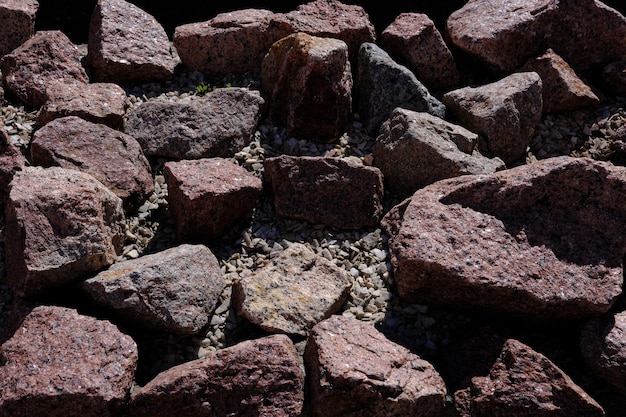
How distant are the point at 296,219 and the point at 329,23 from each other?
165 cm

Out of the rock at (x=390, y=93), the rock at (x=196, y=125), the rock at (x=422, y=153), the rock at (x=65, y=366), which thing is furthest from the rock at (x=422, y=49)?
the rock at (x=65, y=366)

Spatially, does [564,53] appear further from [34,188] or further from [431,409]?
[34,188]

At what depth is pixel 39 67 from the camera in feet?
16.5

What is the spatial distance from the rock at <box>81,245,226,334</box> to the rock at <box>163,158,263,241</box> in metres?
0.27

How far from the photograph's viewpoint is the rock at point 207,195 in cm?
416

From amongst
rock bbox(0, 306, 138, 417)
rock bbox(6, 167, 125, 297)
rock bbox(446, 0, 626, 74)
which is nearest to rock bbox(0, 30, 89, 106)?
rock bbox(6, 167, 125, 297)

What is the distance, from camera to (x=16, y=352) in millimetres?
3621

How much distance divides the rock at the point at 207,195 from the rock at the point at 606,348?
1924 millimetres

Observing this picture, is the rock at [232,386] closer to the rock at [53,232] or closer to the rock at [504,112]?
the rock at [53,232]

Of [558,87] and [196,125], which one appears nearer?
[196,125]

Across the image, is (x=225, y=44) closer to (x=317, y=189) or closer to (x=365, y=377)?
(x=317, y=189)

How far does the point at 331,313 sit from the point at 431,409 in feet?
2.33

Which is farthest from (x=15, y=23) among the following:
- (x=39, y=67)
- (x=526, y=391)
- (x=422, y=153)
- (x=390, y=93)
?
(x=526, y=391)

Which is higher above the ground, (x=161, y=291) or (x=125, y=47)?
(x=125, y=47)
